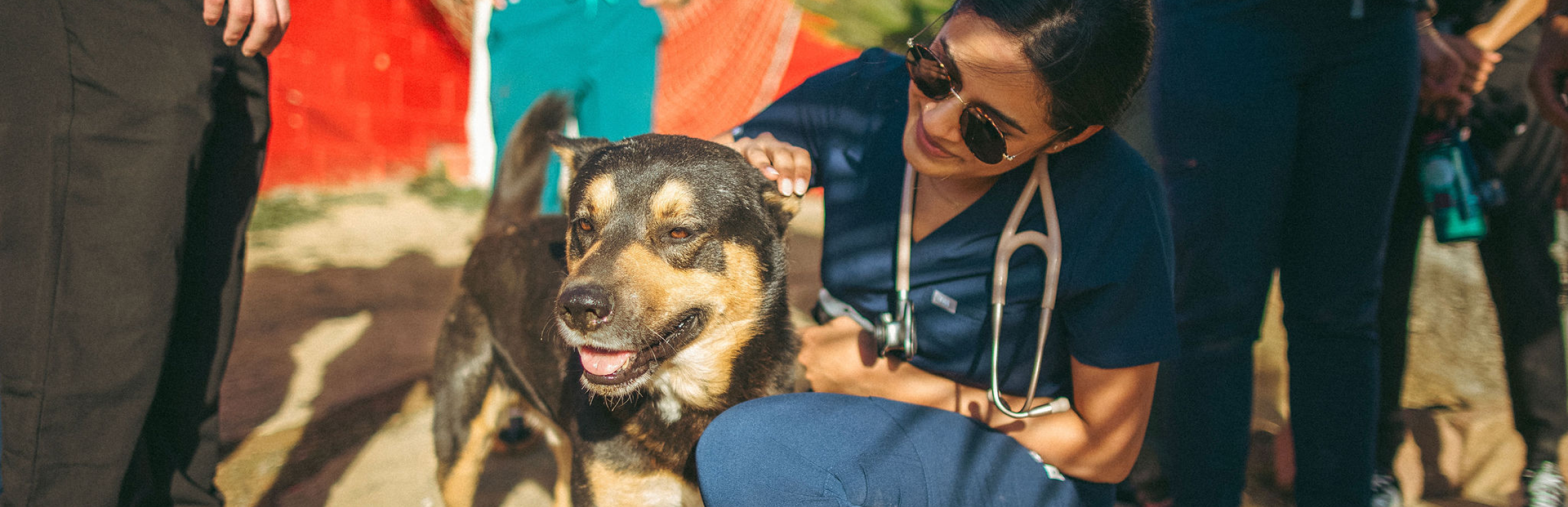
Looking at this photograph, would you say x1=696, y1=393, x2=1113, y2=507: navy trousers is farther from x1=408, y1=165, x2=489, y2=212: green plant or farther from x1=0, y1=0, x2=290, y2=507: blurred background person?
x1=408, y1=165, x2=489, y2=212: green plant

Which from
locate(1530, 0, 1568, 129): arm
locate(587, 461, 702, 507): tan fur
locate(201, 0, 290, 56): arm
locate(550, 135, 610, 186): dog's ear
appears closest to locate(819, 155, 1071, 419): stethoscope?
locate(587, 461, 702, 507): tan fur

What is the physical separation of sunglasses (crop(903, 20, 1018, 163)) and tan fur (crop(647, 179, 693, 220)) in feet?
2.03

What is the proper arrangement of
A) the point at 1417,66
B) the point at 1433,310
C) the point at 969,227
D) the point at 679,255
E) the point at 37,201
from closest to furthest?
the point at 37,201
the point at 969,227
the point at 679,255
the point at 1417,66
the point at 1433,310

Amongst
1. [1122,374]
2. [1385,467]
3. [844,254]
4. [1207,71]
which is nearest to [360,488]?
[844,254]

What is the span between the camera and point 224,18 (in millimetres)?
1680

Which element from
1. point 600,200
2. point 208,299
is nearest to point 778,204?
point 600,200

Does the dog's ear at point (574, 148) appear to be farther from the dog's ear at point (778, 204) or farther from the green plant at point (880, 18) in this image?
the green plant at point (880, 18)

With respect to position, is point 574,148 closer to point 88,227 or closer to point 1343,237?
point 88,227

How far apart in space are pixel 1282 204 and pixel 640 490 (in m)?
1.96

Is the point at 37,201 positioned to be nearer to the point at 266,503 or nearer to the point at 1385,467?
the point at 266,503

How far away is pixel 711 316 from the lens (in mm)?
1755

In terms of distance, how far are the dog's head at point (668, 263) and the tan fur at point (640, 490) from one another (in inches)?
8.4

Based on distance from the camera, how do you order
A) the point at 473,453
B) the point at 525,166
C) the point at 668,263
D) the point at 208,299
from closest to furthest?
the point at 668,263
the point at 208,299
the point at 473,453
the point at 525,166

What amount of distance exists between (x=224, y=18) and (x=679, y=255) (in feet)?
4.05
